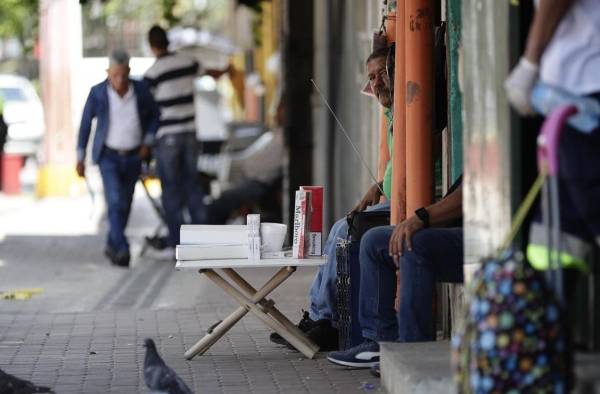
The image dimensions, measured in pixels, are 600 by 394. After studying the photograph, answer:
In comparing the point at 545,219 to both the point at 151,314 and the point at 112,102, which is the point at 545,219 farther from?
the point at 112,102

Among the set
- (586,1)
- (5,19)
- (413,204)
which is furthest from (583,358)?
(5,19)

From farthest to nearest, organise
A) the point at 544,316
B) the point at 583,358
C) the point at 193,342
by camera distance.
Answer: the point at 193,342
the point at 583,358
the point at 544,316

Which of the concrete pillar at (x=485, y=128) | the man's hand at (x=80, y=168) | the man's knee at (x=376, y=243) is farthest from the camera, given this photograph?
the man's hand at (x=80, y=168)

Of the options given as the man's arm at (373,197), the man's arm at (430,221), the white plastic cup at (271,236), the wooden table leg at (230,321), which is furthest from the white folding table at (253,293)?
the man's arm at (430,221)

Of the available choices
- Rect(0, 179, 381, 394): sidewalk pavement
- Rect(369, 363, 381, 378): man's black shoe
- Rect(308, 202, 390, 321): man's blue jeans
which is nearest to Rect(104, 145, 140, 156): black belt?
Rect(0, 179, 381, 394): sidewalk pavement

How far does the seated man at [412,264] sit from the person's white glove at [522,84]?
1.56 meters

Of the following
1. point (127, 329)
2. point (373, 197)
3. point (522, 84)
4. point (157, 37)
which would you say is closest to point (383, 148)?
point (373, 197)

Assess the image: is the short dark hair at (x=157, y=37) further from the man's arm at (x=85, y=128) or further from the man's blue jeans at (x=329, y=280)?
the man's blue jeans at (x=329, y=280)

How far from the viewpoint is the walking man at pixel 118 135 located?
12.8m

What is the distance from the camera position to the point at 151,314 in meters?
9.80

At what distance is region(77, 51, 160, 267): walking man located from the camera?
1279 cm

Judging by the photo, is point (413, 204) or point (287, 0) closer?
point (413, 204)

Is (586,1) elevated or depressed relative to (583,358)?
elevated

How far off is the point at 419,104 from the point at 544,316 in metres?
2.82
